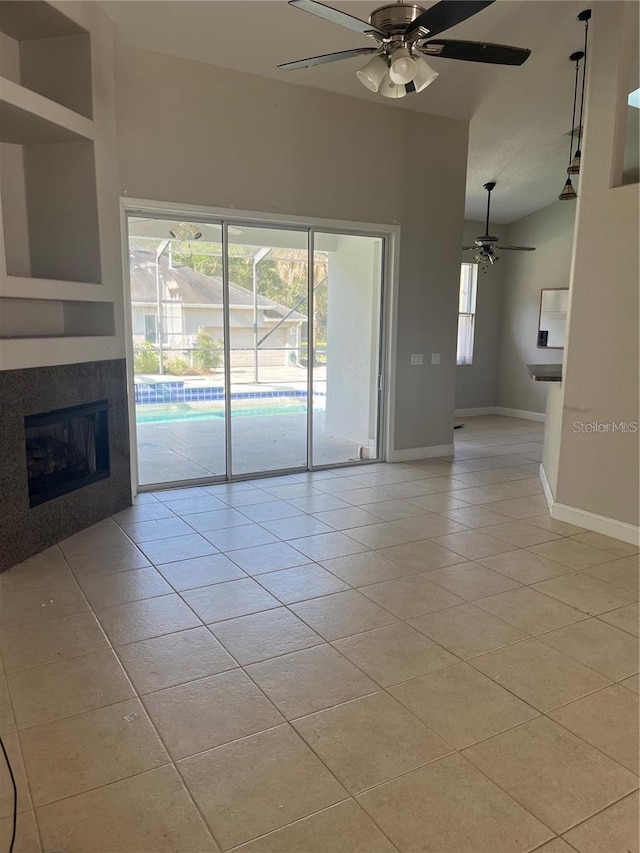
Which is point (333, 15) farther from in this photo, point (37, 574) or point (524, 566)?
point (37, 574)

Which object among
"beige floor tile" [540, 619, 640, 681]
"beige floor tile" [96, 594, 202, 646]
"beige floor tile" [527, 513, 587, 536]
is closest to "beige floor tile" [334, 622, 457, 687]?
"beige floor tile" [540, 619, 640, 681]

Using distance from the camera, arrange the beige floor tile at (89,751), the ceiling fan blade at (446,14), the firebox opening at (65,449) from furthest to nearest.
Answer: the firebox opening at (65,449), the ceiling fan blade at (446,14), the beige floor tile at (89,751)

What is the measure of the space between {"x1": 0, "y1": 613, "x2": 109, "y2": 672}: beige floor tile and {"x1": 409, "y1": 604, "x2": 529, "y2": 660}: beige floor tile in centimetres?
153

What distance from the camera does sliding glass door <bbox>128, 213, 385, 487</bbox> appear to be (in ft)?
16.3

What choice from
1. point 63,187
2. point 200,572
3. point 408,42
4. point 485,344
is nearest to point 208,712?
point 200,572

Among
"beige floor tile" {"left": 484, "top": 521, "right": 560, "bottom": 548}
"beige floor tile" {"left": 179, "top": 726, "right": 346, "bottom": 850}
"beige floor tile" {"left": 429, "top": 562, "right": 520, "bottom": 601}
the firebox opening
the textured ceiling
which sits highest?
the textured ceiling

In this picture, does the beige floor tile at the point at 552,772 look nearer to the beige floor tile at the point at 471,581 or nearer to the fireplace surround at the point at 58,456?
the beige floor tile at the point at 471,581

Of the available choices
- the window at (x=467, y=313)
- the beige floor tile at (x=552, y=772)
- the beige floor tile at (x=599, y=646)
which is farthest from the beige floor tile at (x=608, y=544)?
the window at (x=467, y=313)

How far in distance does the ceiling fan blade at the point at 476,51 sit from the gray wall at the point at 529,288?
612cm

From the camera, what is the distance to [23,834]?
5.46 feet

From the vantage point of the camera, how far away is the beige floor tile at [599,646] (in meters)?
2.54

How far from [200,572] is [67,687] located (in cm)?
115

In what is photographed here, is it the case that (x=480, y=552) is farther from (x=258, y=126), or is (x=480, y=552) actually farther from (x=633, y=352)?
(x=258, y=126)

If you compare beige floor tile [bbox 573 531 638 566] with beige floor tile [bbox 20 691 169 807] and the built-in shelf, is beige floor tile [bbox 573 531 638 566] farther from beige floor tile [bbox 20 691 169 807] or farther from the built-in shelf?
the built-in shelf
